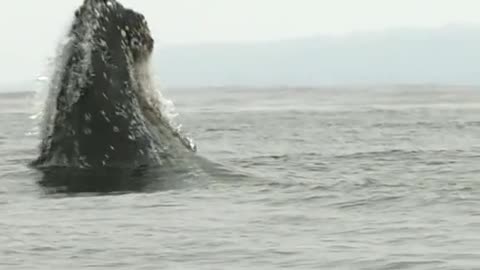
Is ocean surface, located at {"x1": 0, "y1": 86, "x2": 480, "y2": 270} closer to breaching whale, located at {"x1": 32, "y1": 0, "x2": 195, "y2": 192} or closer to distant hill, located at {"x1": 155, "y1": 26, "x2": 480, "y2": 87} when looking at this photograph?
breaching whale, located at {"x1": 32, "y1": 0, "x2": 195, "y2": 192}

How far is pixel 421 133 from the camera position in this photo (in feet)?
67.1

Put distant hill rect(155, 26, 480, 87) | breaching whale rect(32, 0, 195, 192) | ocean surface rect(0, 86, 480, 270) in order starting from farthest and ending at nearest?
distant hill rect(155, 26, 480, 87) < breaching whale rect(32, 0, 195, 192) < ocean surface rect(0, 86, 480, 270)

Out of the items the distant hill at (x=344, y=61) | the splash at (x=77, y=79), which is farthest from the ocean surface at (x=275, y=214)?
the distant hill at (x=344, y=61)

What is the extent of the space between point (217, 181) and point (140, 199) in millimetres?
1339

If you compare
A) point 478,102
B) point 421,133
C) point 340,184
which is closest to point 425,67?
point 478,102

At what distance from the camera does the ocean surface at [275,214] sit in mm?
9578

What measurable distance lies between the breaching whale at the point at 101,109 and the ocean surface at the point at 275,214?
0.48 m

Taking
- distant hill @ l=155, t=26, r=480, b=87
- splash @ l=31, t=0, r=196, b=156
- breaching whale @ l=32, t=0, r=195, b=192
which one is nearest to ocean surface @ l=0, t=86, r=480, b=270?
breaching whale @ l=32, t=0, r=195, b=192

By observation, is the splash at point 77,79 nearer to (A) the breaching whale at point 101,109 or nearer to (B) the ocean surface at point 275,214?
(A) the breaching whale at point 101,109

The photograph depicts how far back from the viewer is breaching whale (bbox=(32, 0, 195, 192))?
13406 mm

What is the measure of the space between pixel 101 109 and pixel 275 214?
287 cm

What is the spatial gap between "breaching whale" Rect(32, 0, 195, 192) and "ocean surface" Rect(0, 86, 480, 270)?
0.48 metres

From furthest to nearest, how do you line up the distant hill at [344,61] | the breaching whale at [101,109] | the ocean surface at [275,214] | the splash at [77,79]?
the distant hill at [344,61] < the splash at [77,79] < the breaching whale at [101,109] < the ocean surface at [275,214]

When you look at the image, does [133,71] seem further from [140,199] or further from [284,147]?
[284,147]
